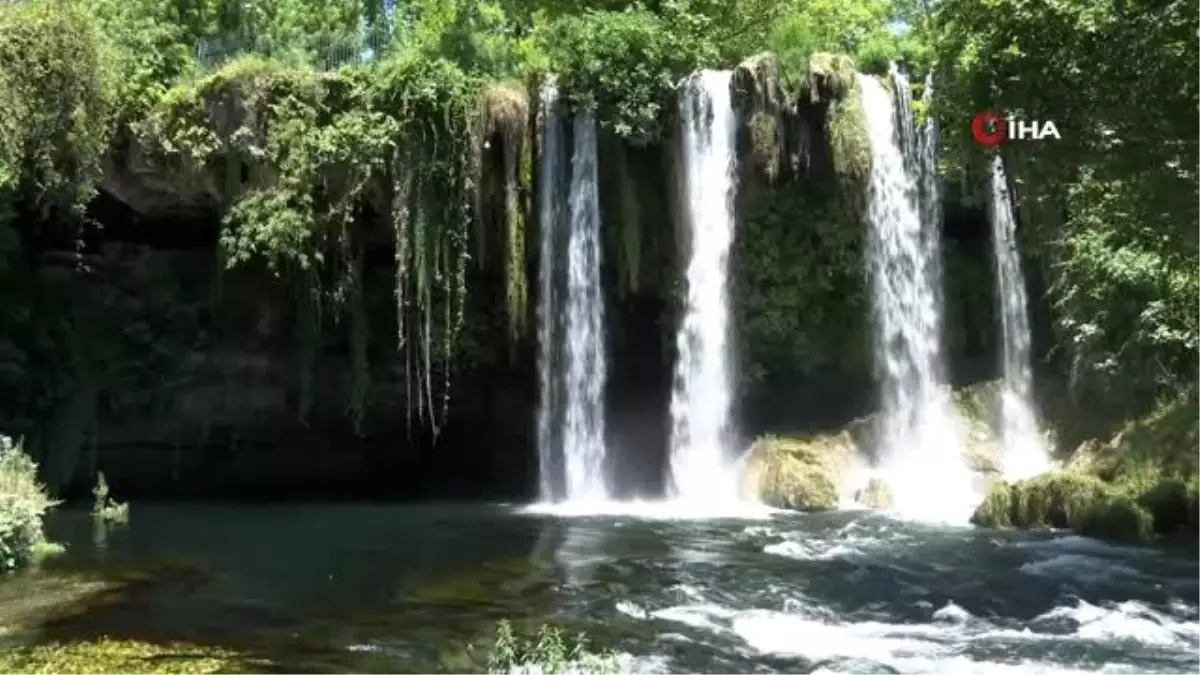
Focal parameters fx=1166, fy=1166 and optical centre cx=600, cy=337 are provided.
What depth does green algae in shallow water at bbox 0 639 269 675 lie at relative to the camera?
293 inches

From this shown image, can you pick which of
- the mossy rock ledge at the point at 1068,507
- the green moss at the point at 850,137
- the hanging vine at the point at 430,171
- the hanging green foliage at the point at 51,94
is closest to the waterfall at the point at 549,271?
the hanging vine at the point at 430,171

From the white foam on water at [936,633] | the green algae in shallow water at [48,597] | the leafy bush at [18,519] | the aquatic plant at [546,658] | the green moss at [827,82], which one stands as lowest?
the white foam on water at [936,633]

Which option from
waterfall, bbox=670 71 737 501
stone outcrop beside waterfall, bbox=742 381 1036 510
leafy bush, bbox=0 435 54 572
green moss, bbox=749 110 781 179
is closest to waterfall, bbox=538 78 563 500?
waterfall, bbox=670 71 737 501

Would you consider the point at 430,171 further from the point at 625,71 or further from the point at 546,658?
the point at 546,658

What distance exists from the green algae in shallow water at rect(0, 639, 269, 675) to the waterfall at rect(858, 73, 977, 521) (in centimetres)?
1320

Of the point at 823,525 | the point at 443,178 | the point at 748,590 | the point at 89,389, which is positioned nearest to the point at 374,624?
the point at 748,590

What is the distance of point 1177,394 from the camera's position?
1634cm

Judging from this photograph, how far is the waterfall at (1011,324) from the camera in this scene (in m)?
19.0

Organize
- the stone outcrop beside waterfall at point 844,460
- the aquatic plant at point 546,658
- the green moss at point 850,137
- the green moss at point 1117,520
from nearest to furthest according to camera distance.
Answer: the aquatic plant at point 546,658 → the green moss at point 1117,520 → the stone outcrop beside waterfall at point 844,460 → the green moss at point 850,137

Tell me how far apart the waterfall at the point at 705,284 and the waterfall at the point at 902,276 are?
2.44 m

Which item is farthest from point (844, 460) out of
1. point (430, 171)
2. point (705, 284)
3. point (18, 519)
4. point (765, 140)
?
Answer: point (18, 519)

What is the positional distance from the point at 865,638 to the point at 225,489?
15.9 metres

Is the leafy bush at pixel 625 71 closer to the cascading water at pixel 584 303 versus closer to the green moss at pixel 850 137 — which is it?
the cascading water at pixel 584 303

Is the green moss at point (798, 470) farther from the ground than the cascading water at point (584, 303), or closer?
closer
